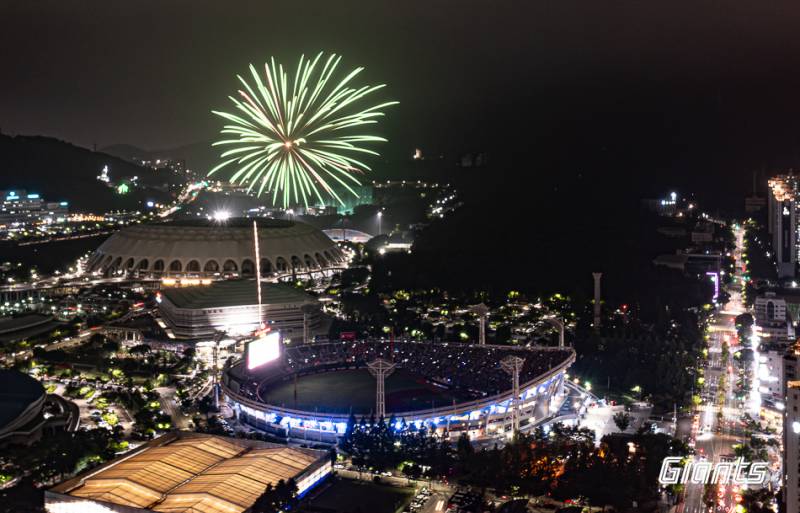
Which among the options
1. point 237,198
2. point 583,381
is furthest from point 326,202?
point 583,381

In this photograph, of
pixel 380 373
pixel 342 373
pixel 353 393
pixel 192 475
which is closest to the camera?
pixel 192 475

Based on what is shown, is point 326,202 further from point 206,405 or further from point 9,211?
point 206,405

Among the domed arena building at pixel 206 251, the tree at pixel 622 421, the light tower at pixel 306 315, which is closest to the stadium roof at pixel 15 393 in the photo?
the light tower at pixel 306 315

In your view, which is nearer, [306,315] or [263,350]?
[263,350]

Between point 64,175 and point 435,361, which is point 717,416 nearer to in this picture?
point 435,361

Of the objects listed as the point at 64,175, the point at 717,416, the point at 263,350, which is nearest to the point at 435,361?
the point at 263,350
